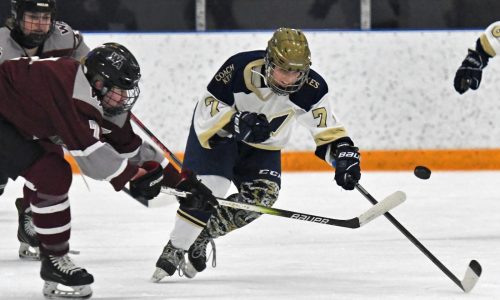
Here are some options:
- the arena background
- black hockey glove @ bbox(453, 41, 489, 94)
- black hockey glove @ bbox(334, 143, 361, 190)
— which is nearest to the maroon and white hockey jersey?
black hockey glove @ bbox(334, 143, 361, 190)

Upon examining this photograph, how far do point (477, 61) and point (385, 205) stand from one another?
1625 millimetres

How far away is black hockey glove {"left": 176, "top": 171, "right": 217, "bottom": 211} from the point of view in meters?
3.61

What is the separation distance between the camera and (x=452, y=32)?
24.3 feet

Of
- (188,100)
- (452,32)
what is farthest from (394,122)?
(188,100)

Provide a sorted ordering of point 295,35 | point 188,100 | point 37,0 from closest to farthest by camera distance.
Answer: point 295,35
point 37,0
point 188,100

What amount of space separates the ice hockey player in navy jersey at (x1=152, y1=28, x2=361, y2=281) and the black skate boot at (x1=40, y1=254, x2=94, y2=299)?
0.40 metres

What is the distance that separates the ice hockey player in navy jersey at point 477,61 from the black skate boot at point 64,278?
2296 mm

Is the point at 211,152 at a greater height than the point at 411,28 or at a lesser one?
greater

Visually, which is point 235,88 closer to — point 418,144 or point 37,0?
point 37,0

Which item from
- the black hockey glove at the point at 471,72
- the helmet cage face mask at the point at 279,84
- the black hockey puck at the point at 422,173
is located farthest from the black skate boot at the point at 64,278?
the black hockey glove at the point at 471,72

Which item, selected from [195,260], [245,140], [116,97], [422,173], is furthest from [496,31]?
[116,97]

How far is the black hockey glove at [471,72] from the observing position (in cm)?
536

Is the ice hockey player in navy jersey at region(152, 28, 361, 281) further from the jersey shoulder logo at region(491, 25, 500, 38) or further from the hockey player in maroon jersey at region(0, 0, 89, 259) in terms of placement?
the jersey shoulder logo at region(491, 25, 500, 38)

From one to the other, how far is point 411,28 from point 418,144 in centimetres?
80
